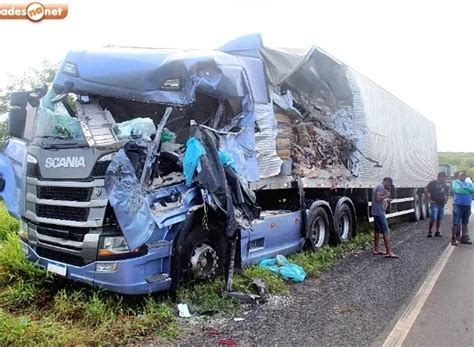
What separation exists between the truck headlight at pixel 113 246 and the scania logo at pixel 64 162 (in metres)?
0.82

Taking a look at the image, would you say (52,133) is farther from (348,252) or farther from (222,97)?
(348,252)

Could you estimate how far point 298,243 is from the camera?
24.0 feet

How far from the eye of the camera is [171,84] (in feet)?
16.1

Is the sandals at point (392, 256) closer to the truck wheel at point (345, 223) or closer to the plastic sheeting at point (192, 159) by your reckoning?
the truck wheel at point (345, 223)

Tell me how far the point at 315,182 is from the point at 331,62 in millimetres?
2335

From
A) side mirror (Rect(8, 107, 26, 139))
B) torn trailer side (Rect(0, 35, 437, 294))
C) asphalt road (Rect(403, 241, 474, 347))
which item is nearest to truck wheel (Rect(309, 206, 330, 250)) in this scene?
torn trailer side (Rect(0, 35, 437, 294))

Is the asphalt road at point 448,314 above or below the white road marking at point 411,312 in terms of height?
below

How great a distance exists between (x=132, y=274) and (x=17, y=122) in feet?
8.96

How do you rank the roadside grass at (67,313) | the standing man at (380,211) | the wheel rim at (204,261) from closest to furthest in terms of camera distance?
the roadside grass at (67,313), the wheel rim at (204,261), the standing man at (380,211)

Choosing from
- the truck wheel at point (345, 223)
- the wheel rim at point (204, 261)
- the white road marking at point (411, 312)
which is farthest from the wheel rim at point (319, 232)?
the wheel rim at point (204, 261)

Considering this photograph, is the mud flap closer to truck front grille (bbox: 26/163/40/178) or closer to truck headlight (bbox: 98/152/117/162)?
truck front grille (bbox: 26/163/40/178)

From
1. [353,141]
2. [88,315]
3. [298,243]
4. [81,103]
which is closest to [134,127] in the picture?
[81,103]

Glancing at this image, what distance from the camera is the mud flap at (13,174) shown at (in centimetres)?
535

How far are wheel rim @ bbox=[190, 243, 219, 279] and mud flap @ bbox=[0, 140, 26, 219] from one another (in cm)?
221
